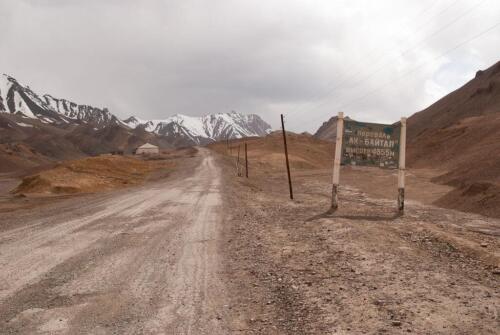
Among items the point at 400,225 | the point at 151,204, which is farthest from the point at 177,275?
the point at 151,204

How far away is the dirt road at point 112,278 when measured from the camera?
576 cm

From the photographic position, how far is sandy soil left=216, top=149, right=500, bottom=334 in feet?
18.3

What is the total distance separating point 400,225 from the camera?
473 inches

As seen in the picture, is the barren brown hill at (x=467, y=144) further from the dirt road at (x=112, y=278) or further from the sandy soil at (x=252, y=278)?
the dirt road at (x=112, y=278)

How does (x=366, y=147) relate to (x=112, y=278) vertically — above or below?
above

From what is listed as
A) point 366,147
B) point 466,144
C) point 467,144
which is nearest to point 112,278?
point 366,147

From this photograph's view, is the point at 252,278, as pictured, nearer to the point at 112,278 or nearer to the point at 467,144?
the point at 112,278

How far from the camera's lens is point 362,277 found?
24.2 feet

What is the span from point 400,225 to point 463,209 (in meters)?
8.21

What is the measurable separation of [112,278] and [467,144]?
55.2 m

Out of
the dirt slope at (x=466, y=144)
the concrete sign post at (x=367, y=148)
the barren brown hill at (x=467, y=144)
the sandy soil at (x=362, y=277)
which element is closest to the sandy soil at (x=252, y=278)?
the sandy soil at (x=362, y=277)

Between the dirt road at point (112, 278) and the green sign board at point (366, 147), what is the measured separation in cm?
524

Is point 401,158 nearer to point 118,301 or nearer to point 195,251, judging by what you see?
point 195,251

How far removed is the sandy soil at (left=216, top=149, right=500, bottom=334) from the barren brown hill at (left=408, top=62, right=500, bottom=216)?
7259 mm
